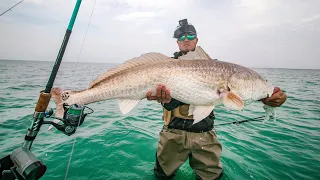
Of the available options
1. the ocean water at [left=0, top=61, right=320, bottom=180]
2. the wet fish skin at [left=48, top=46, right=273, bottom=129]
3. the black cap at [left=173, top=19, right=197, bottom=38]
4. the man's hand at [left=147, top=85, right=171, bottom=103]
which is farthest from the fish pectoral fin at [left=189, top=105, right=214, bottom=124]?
the ocean water at [left=0, top=61, right=320, bottom=180]

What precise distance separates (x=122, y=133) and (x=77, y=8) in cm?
526

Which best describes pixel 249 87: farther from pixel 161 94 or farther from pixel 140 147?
pixel 140 147

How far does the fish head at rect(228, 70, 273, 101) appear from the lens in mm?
3131

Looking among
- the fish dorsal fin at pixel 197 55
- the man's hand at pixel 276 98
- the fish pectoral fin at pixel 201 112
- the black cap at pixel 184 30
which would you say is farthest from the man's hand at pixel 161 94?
the man's hand at pixel 276 98

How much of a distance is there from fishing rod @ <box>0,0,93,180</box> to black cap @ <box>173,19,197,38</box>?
1.92 metres

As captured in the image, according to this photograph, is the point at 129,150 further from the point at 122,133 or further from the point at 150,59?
the point at 150,59

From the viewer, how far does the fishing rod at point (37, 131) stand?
2.36 m

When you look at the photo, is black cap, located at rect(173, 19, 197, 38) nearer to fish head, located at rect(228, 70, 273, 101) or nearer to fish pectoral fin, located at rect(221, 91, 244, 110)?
fish head, located at rect(228, 70, 273, 101)

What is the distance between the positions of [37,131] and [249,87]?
11.1 ft

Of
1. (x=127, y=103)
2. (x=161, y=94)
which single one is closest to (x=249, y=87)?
(x=161, y=94)

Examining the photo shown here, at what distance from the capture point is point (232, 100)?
2998mm

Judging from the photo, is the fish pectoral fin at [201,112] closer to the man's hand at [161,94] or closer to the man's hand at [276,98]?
the man's hand at [161,94]

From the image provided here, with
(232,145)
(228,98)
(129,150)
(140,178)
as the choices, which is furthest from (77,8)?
(232,145)

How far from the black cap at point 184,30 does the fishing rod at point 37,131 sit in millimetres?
1919
